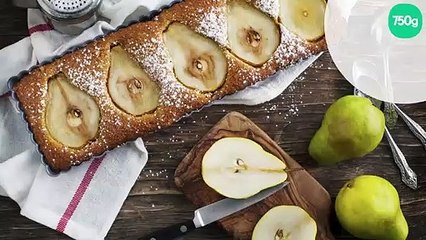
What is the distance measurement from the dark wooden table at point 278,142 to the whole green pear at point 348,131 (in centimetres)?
5

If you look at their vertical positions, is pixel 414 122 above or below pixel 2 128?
above

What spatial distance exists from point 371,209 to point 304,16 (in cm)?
33

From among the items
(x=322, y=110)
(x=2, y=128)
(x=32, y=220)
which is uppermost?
(x=322, y=110)

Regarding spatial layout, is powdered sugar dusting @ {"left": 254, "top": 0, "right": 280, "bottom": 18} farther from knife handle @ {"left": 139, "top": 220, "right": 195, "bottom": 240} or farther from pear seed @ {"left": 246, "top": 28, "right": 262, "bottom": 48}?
knife handle @ {"left": 139, "top": 220, "right": 195, "bottom": 240}

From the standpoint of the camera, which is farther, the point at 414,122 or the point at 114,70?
the point at 414,122

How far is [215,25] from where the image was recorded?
4.62 ft

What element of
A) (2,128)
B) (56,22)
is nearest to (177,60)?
(56,22)

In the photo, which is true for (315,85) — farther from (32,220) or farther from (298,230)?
(32,220)

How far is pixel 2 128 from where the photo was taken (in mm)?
1425

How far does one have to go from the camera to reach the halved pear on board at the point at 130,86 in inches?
54.5

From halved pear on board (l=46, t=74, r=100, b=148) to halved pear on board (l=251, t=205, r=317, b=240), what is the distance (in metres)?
0.31

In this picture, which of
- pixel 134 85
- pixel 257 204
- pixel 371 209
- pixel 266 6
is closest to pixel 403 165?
pixel 371 209

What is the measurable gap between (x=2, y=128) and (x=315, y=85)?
532mm

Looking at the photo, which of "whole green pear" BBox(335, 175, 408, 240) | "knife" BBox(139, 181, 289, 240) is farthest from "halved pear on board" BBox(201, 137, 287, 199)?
"whole green pear" BBox(335, 175, 408, 240)
